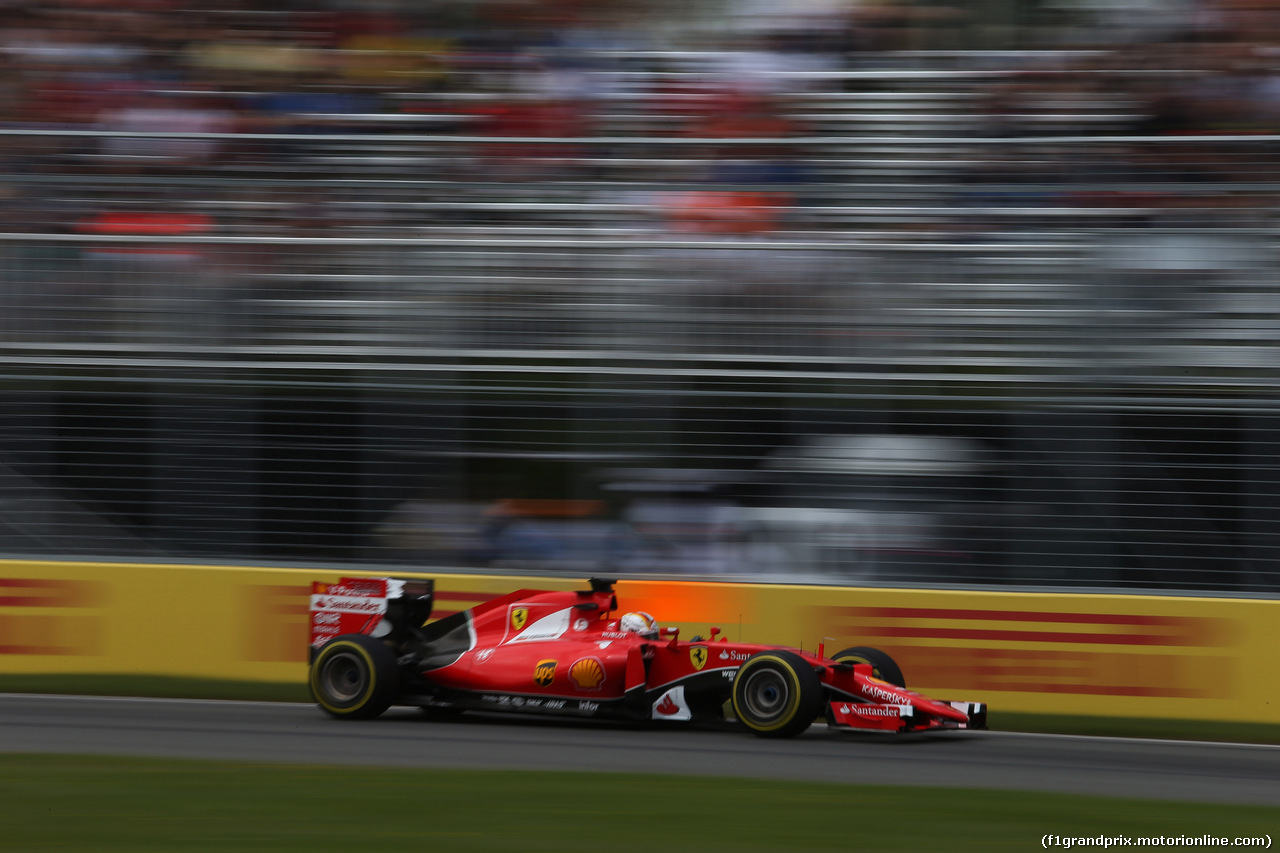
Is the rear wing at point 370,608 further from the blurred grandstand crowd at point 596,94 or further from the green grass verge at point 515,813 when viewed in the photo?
the blurred grandstand crowd at point 596,94

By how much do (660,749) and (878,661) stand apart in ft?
4.21

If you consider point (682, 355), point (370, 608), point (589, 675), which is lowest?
point (589, 675)

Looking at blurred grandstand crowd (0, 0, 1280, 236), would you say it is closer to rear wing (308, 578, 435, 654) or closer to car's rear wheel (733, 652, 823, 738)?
rear wing (308, 578, 435, 654)

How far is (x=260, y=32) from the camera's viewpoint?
33.9 ft

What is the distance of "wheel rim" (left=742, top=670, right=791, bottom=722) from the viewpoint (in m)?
6.86

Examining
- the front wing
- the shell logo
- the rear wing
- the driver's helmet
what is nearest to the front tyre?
the rear wing

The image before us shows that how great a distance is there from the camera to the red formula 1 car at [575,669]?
690cm

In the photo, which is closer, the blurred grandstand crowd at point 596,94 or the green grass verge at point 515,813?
the green grass verge at point 515,813

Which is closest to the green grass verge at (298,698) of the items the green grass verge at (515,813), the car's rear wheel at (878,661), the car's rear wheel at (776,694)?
the car's rear wheel at (878,661)

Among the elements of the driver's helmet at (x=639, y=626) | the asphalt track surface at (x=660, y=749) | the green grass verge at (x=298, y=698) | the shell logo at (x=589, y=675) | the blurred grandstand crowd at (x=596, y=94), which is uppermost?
the blurred grandstand crowd at (x=596, y=94)

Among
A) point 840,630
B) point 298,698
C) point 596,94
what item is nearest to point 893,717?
point 840,630

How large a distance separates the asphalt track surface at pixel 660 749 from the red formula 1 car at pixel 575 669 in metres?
0.12

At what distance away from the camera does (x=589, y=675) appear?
7.16 metres

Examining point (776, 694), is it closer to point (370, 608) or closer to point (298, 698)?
point (370, 608)
